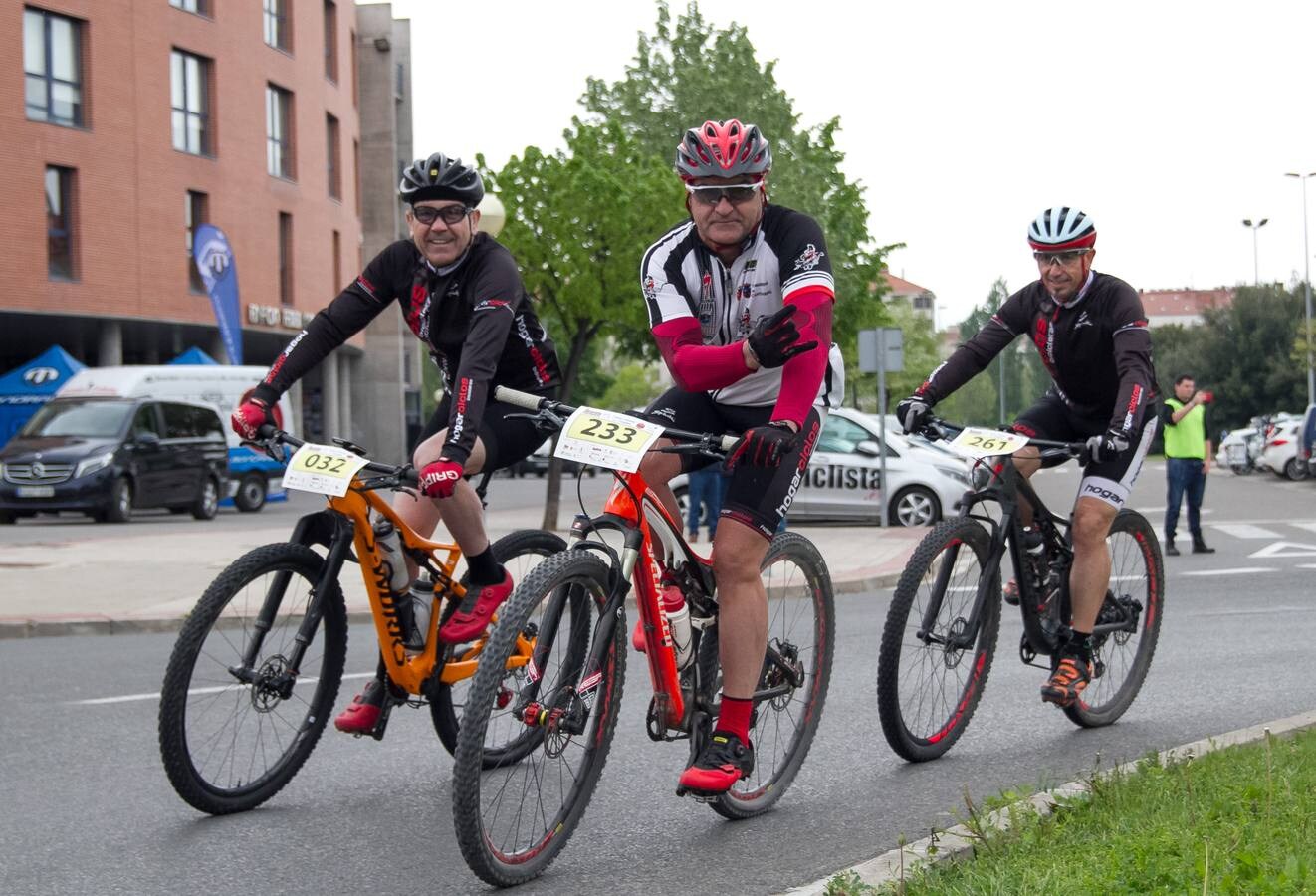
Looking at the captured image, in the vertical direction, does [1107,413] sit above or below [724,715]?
above

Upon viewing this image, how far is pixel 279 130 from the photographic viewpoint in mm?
43906

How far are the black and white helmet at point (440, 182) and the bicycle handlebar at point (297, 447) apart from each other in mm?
842

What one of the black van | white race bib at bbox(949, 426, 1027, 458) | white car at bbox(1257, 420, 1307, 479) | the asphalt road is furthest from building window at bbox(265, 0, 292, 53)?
white race bib at bbox(949, 426, 1027, 458)

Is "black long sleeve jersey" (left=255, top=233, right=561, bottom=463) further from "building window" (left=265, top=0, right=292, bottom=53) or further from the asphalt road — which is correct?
"building window" (left=265, top=0, right=292, bottom=53)

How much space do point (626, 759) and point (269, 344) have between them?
4268 centimetres

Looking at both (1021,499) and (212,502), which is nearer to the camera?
(1021,499)

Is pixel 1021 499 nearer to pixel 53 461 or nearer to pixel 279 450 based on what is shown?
pixel 279 450

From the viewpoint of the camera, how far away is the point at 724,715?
15.8ft

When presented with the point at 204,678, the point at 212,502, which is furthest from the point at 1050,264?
the point at 212,502

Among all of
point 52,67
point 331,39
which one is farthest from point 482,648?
point 331,39

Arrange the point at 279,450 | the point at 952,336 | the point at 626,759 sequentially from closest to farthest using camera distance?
the point at 279,450 → the point at 626,759 → the point at 952,336

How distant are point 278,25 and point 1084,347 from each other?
41.0 meters

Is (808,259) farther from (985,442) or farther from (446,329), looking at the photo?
(985,442)

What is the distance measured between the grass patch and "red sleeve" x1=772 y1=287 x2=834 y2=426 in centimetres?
123
